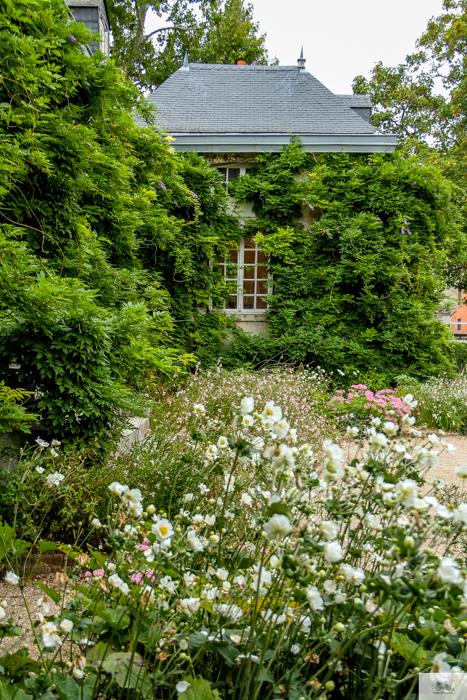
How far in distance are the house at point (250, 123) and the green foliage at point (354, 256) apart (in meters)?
0.34

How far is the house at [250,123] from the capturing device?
8.91 meters

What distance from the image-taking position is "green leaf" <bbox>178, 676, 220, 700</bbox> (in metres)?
1.01

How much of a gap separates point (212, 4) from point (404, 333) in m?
18.5

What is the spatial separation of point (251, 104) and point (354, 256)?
15.0ft

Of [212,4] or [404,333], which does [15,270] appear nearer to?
[404,333]

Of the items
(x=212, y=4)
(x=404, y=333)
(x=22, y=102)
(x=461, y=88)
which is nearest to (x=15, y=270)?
(x=22, y=102)

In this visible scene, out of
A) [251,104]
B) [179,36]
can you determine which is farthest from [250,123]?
[179,36]

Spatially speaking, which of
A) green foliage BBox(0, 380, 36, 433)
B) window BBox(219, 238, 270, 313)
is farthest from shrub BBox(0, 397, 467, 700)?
window BBox(219, 238, 270, 313)

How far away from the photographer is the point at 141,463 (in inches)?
126

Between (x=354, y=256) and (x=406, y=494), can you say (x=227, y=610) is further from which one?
(x=354, y=256)

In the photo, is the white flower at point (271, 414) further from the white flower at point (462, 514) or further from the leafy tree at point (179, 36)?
the leafy tree at point (179, 36)

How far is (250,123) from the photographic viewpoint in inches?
382

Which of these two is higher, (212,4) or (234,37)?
(212,4)

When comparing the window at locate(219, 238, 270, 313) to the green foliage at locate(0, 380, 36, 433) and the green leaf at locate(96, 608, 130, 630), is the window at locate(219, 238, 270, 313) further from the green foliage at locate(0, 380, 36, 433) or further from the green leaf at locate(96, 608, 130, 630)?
the green leaf at locate(96, 608, 130, 630)
